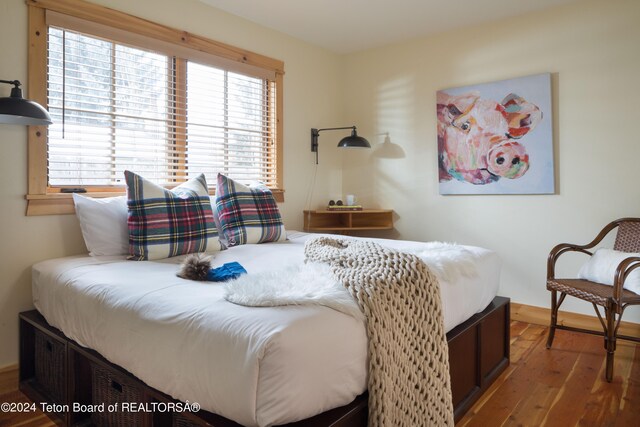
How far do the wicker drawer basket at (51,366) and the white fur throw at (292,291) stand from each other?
102 centimetres

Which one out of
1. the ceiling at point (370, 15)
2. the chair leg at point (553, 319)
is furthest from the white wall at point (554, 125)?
the chair leg at point (553, 319)

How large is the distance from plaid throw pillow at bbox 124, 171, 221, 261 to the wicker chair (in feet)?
7.24

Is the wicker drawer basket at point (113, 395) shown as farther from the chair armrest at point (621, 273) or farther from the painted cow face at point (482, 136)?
the painted cow face at point (482, 136)

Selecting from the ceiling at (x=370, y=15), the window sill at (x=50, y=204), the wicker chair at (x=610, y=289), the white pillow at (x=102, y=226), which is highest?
the ceiling at (x=370, y=15)

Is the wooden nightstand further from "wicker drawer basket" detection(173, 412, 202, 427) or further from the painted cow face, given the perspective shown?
"wicker drawer basket" detection(173, 412, 202, 427)

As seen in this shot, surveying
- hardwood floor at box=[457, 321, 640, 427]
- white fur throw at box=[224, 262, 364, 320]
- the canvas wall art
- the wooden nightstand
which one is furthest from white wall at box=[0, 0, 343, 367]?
hardwood floor at box=[457, 321, 640, 427]

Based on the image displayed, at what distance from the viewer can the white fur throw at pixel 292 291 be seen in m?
1.34

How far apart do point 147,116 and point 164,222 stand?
3.06 feet

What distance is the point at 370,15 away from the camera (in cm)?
349

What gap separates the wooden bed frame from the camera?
1.44 meters

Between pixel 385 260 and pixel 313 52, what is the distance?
3048mm

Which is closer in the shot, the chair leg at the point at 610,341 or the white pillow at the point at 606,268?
the chair leg at the point at 610,341

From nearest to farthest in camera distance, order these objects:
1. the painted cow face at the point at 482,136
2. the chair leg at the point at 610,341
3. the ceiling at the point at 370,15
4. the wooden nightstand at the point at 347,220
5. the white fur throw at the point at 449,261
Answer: the white fur throw at the point at 449,261, the chair leg at the point at 610,341, the ceiling at the point at 370,15, the painted cow face at the point at 482,136, the wooden nightstand at the point at 347,220

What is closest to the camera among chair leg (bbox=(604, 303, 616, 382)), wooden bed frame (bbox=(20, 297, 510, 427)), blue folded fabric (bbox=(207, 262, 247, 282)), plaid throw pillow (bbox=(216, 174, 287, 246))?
wooden bed frame (bbox=(20, 297, 510, 427))
